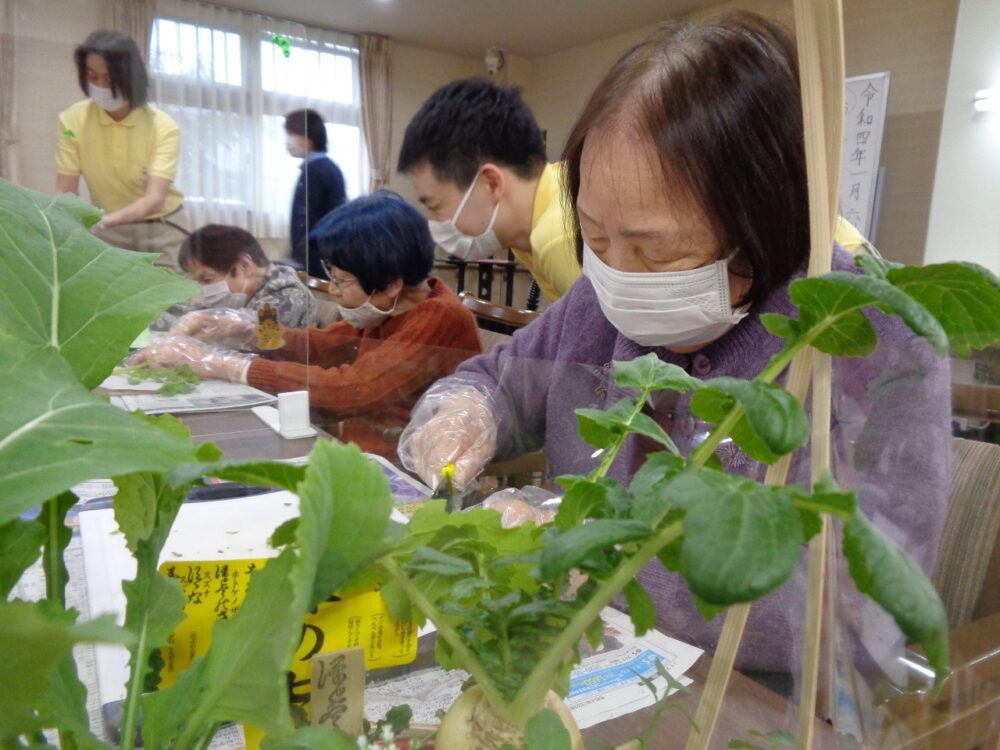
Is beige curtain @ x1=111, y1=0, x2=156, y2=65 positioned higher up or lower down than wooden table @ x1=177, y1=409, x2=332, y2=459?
higher up

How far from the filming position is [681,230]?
0.70 m

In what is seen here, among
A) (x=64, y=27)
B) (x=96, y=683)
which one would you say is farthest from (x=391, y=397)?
(x=64, y=27)

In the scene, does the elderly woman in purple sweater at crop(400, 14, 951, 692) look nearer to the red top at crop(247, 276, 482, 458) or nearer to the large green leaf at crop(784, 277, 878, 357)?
the large green leaf at crop(784, 277, 878, 357)

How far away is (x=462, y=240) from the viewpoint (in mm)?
1708

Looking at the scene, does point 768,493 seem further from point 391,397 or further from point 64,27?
point 64,27

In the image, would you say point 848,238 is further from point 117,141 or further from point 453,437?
point 117,141

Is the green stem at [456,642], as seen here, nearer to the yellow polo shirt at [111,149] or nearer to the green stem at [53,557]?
the green stem at [53,557]

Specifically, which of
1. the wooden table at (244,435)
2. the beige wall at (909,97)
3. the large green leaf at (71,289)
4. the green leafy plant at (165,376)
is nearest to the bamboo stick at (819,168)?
the large green leaf at (71,289)

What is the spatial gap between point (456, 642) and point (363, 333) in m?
1.52

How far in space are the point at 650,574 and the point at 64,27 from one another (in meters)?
1.70

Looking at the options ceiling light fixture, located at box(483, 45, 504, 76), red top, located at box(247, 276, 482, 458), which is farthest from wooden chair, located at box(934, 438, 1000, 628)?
ceiling light fixture, located at box(483, 45, 504, 76)

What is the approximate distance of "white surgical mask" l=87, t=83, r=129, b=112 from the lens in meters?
1.48

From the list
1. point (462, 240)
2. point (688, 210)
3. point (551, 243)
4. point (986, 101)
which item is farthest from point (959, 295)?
point (986, 101)

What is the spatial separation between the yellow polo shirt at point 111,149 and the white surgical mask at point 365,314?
0.47 meters
